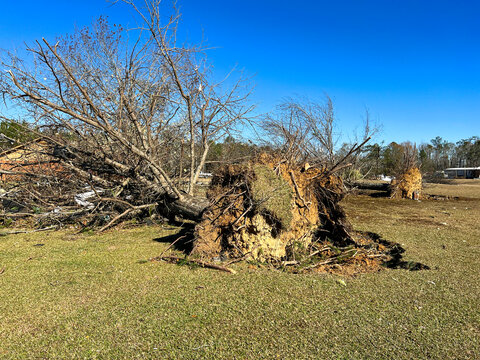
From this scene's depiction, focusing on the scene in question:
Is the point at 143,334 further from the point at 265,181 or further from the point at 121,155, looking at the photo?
the point at 121,155

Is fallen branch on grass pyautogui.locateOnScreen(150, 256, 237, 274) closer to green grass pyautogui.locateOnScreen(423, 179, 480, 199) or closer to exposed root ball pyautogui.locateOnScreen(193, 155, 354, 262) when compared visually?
exposed root ball pyautogui.locateOnScreen(193, 155, 354, 262)

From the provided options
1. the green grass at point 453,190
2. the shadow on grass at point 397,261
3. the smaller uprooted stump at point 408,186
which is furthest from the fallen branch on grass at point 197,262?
the green grass at point 453,190

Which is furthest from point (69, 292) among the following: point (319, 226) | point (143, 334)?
point (319, 226)

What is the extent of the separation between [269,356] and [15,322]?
2411 millimetres

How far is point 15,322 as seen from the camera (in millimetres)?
3076

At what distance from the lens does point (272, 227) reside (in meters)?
5.07

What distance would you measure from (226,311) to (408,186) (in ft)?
49.2

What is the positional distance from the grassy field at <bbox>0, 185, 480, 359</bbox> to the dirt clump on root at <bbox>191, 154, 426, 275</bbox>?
0.48 meters

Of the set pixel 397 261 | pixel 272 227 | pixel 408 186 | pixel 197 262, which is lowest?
pixel 397 261

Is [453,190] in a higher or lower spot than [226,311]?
higher

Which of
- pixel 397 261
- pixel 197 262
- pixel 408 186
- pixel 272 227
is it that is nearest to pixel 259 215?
pixel 272 227

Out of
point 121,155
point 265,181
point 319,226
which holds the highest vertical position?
point 121,155

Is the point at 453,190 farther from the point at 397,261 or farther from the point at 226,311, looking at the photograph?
the point at 226,311

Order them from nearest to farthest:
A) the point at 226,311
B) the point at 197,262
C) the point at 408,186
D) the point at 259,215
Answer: the point at 226,311, the point at 197,262, the point at 259,215, the point at 408,186
